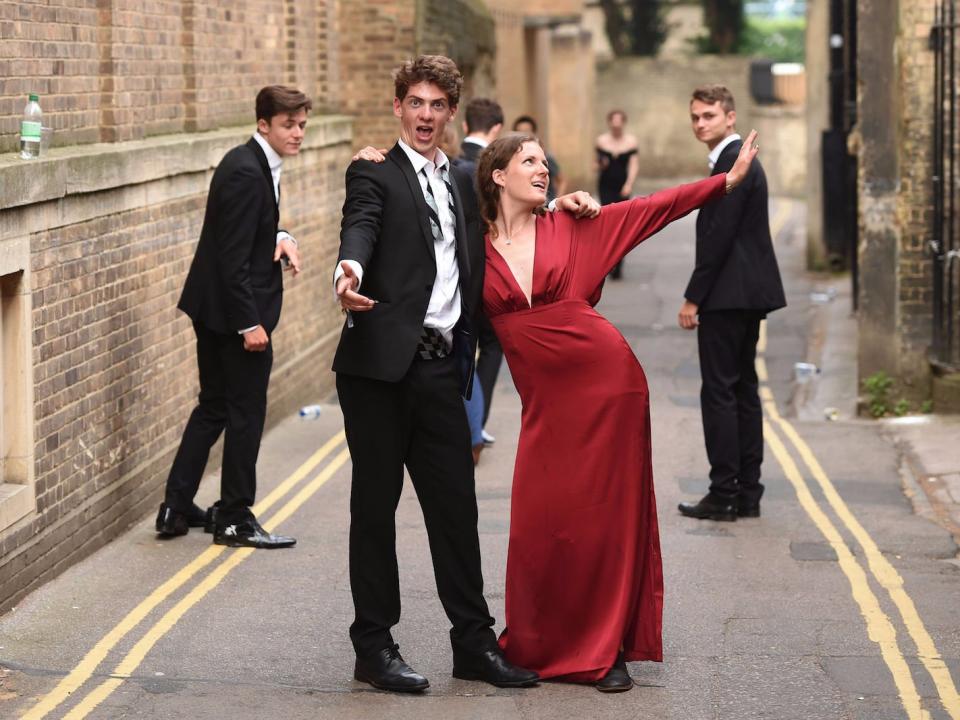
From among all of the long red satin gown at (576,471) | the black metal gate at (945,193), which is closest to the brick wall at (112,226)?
the long red satin gown at (576,471)

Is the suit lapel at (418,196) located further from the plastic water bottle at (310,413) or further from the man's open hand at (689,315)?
the plastic water bottle at (310,413)

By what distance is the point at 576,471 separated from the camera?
600 cm

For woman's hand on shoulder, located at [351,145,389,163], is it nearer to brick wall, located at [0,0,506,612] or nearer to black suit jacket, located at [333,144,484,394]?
black suit jacket, located at [333,144,484,394]

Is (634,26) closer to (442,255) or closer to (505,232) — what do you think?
(505,232)

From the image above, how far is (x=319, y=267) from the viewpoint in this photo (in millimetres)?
13945

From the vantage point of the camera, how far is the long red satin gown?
5988 millimetres

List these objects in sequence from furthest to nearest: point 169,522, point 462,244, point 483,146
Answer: point 483,146
point 169,522
point 462,244

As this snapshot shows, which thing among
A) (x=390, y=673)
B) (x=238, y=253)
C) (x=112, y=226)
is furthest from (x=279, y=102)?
(x=390, y=673)

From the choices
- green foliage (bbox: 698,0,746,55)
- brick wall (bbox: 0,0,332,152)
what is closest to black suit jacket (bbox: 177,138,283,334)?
brick wall (bbox: 0,0,332,152)

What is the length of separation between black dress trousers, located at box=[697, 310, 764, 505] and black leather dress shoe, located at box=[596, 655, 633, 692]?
296 centimetres

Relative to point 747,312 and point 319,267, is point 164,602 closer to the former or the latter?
point 747,312

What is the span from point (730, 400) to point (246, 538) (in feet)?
8.59

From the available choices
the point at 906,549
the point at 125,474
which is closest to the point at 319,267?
the point at 125,474

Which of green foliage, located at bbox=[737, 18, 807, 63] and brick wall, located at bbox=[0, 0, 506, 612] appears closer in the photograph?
brick wall, located at bbox=[0, 0, 506, 612]
